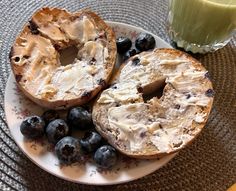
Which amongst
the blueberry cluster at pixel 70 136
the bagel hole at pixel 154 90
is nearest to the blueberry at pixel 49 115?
the blueberry cluster at pixel 70 136

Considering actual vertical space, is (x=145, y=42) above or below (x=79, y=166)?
above

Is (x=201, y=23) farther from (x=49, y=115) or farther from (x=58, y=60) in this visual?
(x=49, y=115)

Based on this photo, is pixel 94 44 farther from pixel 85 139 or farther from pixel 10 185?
pixel 10 185

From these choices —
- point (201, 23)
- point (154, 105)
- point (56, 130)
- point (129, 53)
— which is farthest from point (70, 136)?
point (201, 23)

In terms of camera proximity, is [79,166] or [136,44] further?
[136,44]

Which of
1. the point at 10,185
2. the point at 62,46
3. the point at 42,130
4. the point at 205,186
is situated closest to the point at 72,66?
the point at 62,46

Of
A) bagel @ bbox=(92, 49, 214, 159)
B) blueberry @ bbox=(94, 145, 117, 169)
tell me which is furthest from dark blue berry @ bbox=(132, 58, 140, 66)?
blueberry @ bbox=(94, 145, 117, 169)

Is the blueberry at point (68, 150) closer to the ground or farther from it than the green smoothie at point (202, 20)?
closer to the ground

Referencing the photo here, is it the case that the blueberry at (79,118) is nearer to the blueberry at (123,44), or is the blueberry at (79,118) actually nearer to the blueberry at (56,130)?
the blueberry at (56,130)
